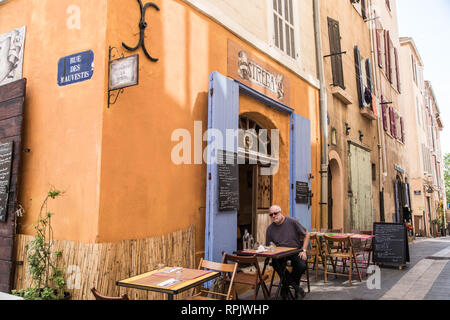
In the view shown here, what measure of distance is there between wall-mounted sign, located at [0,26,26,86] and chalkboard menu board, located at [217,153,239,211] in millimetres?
3058

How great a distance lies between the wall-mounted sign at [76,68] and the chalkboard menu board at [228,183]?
6.92ft

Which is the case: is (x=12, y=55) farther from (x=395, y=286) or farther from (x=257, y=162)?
(x=395, y=286)

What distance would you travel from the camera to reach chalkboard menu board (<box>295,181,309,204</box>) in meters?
7.23

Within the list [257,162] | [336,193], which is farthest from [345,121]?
[257,162]

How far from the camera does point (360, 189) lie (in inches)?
436

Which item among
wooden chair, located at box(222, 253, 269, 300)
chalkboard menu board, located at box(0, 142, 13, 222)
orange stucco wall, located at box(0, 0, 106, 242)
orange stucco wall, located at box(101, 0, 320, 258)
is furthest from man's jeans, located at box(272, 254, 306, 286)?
chalkboard menu board, located at box(0, 142, 13, 222)

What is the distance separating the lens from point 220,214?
5.05 metres

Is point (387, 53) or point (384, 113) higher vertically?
point (387, 53)

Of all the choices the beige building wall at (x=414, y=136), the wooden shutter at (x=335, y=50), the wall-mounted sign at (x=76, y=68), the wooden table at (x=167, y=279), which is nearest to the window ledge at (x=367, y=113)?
the wooden shutter at (x=335, y=50)

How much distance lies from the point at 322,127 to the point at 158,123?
5517 mm
